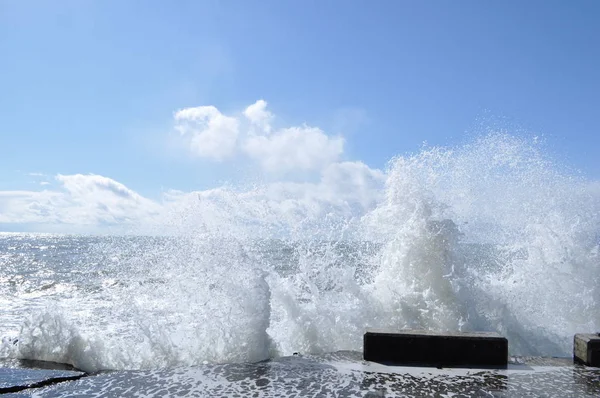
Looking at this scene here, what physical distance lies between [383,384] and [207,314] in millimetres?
3538

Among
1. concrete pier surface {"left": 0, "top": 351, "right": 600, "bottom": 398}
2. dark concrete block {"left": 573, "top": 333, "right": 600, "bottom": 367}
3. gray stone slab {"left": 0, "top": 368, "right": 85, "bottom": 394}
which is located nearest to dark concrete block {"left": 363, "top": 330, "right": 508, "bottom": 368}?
concrete pier surface {"left": 0, "top": 351, "right": 600, "bottom": 398}

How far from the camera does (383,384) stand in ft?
17.5

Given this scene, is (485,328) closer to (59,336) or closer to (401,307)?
(401,307)

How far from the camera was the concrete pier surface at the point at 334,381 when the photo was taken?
16.7 ft

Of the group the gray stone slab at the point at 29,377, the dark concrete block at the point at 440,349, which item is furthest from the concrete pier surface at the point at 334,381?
the dark concrete block at the point at 440,349

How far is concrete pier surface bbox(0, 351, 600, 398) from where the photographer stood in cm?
508

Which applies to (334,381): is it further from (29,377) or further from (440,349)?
(29,377)

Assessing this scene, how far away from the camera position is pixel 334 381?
5.50m

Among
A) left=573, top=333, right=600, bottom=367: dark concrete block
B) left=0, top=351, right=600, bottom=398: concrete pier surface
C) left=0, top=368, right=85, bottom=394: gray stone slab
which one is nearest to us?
left=0, top=351, right=600, bottom=398: concrete pier surface

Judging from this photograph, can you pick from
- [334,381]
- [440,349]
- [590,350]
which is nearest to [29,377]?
[334,381]

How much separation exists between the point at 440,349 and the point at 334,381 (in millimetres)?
1737

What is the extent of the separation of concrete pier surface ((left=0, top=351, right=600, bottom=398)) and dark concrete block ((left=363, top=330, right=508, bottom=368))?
245 millimetres

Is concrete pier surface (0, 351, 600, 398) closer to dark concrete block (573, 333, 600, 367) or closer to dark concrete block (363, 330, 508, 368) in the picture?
dark concrete block (573, 333, 600, 367)

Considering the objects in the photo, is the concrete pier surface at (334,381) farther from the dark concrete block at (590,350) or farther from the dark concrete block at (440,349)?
the dark concrete block at (440,349)
